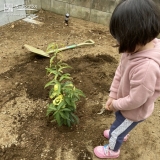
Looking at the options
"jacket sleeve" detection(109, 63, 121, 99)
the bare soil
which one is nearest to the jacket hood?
"jacket sleeve" detection(109, 63, 121, 99)

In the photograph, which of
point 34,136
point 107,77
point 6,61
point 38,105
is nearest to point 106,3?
point 107,77

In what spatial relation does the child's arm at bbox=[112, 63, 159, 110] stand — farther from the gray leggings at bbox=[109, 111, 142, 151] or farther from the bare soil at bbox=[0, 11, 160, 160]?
the bare soil at bbox=[0, 11, 160, 160]

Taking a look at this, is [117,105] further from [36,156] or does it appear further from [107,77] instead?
[107,77]

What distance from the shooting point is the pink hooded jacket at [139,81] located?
1.06 m

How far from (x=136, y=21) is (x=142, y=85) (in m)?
0.34

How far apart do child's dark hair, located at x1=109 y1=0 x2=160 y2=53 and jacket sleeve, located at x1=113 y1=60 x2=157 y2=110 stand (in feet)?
0.50

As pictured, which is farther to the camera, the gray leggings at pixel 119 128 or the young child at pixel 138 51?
the gray leggings at pixel 119 128

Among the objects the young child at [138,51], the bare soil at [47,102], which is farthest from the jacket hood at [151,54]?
the bare soil at [47,102]

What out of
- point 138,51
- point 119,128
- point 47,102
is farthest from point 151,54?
point 47,102

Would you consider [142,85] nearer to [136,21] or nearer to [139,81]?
[139,81]

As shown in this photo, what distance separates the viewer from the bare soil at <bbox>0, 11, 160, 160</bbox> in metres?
1.85

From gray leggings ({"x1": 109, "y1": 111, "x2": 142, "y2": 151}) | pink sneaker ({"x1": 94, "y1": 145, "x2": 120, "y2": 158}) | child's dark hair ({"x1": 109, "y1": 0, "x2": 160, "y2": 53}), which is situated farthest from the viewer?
pink sneaker ({"x1": 94, "y1": 145, "x2": 120, "y2": 158})

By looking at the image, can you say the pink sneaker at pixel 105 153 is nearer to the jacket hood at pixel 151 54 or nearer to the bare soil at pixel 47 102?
the bare soil at pixel 47 102

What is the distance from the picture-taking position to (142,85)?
108 centimetres
